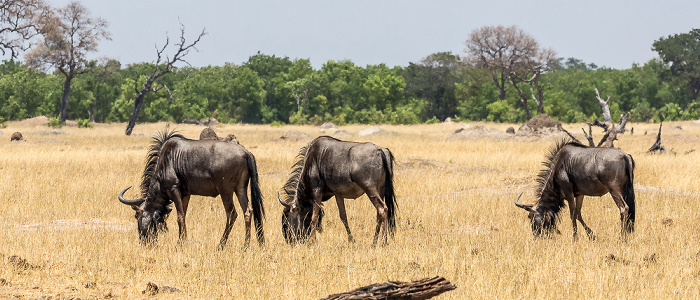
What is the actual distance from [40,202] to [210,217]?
12.0 ft

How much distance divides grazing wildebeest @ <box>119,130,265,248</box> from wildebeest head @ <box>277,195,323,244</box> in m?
0.50

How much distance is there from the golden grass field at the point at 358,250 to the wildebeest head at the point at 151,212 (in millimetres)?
225

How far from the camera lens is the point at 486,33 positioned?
67.0 m

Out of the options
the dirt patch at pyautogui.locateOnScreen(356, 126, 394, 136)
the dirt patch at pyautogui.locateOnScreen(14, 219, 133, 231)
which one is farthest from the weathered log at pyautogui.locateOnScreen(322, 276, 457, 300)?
the dirt patch at pyautogui.locateOnScreen(356, 126, 394, 136)

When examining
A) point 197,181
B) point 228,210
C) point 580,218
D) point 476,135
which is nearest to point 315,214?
point 228,210

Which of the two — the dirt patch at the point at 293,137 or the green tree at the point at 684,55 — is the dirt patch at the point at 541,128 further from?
the green tree at the point at 684,55

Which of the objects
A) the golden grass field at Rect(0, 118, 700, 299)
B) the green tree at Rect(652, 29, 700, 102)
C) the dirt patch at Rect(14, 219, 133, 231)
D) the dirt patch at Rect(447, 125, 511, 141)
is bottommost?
the dirt patch at Rect(14, 219, 133, 231)

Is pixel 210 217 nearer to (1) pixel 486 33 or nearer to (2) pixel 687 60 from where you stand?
(1) pixel 486 33

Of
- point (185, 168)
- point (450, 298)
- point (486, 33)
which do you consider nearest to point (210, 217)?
Result: point (185, 168)

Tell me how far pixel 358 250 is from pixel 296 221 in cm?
128

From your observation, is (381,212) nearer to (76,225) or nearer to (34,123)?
(76,225)

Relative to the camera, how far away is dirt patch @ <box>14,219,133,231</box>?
11961mm

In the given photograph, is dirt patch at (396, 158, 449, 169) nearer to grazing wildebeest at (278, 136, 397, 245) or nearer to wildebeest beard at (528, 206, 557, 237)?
wildebeest beard at (528, 206, 557, 237)

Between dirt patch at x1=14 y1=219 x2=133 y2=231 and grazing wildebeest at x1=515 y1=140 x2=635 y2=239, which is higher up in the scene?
grazing wildebeest at x1=515 y1=140 x2=635 y2=239
